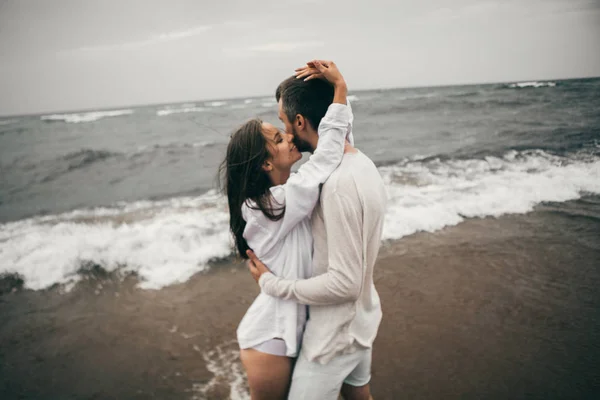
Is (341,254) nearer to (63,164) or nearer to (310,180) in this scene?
(310,180)

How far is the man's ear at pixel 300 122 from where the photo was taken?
1.72m

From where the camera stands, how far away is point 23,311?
454 cm

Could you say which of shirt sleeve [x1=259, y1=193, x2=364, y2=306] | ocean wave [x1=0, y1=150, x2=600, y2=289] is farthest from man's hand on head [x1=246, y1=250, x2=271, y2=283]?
ocean wave [x1=0, y1=150, x2=600, y2=289]

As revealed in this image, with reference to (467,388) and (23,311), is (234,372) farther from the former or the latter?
(23,311)

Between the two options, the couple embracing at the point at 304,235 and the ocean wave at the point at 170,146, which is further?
the ocean wave at the point at 170,146

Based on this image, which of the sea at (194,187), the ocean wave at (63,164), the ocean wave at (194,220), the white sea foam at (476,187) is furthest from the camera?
the ocean wave at (63,164)

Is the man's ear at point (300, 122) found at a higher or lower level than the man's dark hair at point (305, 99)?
lower

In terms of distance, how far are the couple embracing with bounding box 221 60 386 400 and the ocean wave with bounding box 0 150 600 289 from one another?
3.46m

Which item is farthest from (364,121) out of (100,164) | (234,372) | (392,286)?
(234,372)

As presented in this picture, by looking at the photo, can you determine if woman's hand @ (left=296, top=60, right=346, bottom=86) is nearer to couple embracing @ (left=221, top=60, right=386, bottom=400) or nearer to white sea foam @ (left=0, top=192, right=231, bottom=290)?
couple embracing @ (left=221, top=60, right=386, bottom=400)

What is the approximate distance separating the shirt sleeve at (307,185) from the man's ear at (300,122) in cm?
14

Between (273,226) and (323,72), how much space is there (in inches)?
28.7

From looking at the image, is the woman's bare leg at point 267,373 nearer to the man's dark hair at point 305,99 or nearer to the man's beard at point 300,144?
the man's beard at point 300,144

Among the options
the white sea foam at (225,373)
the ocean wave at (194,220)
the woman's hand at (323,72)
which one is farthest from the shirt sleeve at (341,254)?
the ocean wave at (194,220)
